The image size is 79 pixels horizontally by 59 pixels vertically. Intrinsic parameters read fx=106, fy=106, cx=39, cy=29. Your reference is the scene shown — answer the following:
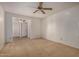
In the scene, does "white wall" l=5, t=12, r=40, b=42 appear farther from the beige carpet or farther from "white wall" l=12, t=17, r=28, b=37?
the beige carpet

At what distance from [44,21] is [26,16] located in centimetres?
37

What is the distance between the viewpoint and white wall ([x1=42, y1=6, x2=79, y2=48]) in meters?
1.99

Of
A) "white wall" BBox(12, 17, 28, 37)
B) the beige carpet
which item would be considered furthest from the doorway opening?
the beige carpet

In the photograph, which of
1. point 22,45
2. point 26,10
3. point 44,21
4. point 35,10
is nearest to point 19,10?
point 26,10

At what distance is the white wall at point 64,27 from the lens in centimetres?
199

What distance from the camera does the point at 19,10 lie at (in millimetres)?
1979

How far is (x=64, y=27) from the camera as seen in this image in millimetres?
2072

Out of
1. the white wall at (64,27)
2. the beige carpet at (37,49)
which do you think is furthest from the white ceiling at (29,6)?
the beige carpet at (37,49)

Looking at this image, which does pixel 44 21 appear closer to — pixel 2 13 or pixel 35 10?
pixel 35 10

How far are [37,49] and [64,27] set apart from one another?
2.22ft

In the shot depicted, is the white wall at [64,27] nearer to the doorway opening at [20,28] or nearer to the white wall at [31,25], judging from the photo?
the white wall at [31,25]

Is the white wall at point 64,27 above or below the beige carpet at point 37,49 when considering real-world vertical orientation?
above

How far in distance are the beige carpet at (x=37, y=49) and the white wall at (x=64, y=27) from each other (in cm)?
13

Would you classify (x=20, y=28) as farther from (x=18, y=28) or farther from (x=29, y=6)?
(x=29, y=6)
